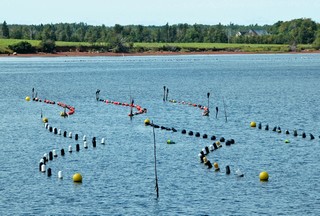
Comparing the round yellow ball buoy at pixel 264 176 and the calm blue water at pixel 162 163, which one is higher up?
the round yellow ball buoy at pixel 264 176

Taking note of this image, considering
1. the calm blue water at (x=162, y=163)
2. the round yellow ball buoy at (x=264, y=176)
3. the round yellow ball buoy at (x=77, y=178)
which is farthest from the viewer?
the round yellow ball buoy at (x=77, y=178)

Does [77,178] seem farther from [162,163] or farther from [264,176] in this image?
[264,176]

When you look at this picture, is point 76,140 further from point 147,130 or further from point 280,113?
point 280,113

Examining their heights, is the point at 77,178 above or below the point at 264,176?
below

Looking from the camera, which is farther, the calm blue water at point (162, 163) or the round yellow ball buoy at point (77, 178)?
the round yellow ball buoy at point (77, 178)

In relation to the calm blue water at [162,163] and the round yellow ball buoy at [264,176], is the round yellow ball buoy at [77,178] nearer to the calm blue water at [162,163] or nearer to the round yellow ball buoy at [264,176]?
the calm blue water at [162,163]

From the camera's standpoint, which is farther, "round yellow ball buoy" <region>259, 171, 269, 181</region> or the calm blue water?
"round yellow ball buoy" <region>259, 171, 269, 181</region>

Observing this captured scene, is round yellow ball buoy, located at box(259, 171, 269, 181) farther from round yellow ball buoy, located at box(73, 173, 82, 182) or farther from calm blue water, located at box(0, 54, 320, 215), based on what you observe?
round yellow ball buoy, located at box(73, 173, 82, 182)

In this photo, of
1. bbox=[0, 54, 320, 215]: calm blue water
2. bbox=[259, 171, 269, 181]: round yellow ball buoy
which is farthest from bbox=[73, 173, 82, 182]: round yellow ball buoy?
bbox=[259, 171, 269, 181]: round yellow ball buoy

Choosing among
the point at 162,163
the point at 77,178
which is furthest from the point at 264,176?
the point at 77,178

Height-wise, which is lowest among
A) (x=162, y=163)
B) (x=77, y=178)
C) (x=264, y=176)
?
(x=162, y=163)

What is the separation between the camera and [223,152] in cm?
8088

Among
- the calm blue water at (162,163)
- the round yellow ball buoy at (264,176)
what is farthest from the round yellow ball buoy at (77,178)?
the round yellow ball buoy at (264,176)

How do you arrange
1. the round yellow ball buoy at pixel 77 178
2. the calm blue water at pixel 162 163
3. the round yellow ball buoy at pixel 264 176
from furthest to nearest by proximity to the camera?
1. the round yellow ball buoy at pixel 77 178
2. the round yellow ball buoy at pixel 264 176
3. the calm blue water at pixel 162 163
